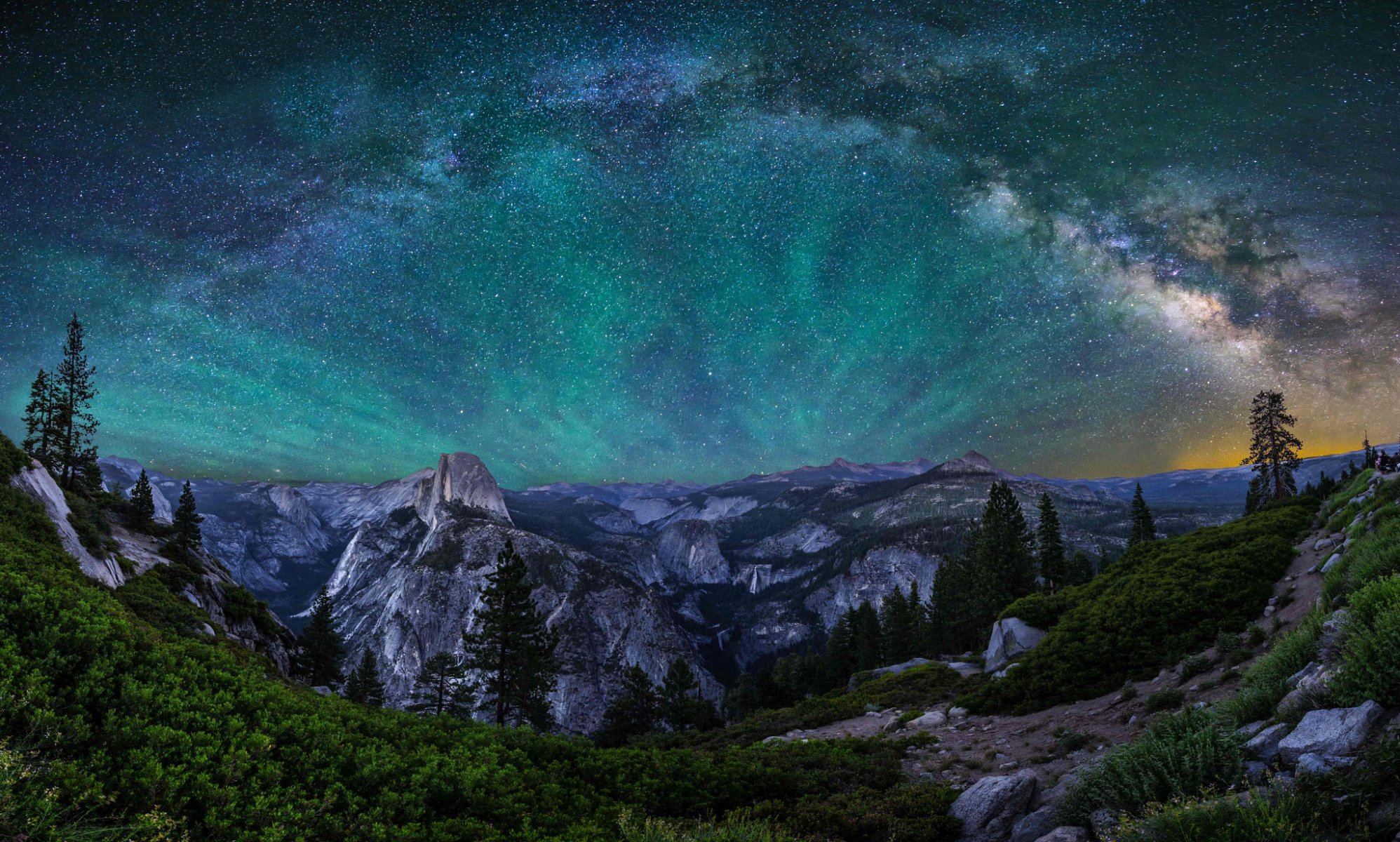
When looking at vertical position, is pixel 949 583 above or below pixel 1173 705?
below

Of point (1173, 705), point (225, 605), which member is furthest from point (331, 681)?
point (1173, 705)

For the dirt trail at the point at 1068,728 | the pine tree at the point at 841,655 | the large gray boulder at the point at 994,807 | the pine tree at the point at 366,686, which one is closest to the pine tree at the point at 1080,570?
the pine tree at the point at 841,655

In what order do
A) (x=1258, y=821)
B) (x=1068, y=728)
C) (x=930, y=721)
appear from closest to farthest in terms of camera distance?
(x=1258, y=821) → (x=1068, y=728) → (x=930, y=721)

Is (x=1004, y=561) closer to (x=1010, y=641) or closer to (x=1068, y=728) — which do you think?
(x=1010, y=641)

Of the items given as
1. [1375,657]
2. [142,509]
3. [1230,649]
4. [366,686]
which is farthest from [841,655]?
[142,509]

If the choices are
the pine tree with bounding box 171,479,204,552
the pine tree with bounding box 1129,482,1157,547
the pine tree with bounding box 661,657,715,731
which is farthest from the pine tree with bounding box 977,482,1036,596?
the pine tree with bounding box 171,479,204,552

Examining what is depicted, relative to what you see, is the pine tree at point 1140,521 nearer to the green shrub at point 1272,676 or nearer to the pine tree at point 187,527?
the green shrub at point 1272,676

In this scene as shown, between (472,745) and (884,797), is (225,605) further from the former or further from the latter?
(884,797)
